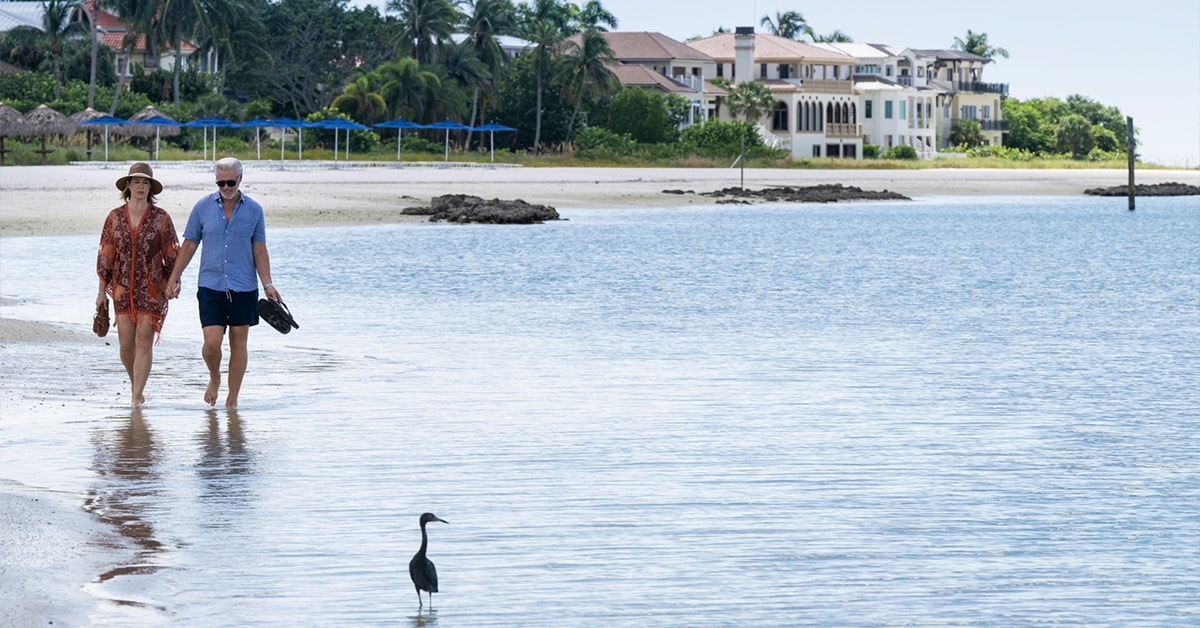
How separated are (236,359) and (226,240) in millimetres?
1007

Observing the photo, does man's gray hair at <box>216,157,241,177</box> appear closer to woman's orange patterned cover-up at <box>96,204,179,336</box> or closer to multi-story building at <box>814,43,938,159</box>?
woman's orange patterned cover-up at <box>96,204,179,336</box>

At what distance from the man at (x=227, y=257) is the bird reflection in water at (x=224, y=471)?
Answer: 714mm

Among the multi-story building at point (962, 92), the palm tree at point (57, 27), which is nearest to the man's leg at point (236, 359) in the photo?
the palm tree at point (57, 27)

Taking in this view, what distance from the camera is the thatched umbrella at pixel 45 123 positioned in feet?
233

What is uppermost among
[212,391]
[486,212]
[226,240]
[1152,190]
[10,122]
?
[10,122]

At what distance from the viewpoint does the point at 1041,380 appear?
14.4 meters

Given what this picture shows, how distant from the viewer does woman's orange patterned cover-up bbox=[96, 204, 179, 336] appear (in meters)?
10.5

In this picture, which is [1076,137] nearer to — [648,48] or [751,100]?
[751,100]

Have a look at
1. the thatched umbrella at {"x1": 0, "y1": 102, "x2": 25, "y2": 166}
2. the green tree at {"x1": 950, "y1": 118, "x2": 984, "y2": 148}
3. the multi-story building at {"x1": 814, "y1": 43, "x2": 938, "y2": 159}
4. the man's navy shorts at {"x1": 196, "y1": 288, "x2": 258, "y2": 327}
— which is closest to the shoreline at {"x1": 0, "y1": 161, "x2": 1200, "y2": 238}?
the thatched umbrella at {"x1": 0, "y1": 102, "x2": 25, "y2": 166}

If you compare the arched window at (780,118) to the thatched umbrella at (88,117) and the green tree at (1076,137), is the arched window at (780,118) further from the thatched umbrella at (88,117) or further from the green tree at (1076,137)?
the thatched umbrella at (88,117)

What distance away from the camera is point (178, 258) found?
1057 centimetres

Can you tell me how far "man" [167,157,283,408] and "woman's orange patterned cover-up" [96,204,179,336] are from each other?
0.12 meters

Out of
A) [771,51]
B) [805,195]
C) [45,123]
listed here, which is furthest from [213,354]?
[771,51]

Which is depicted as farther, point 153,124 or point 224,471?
point 153,124
